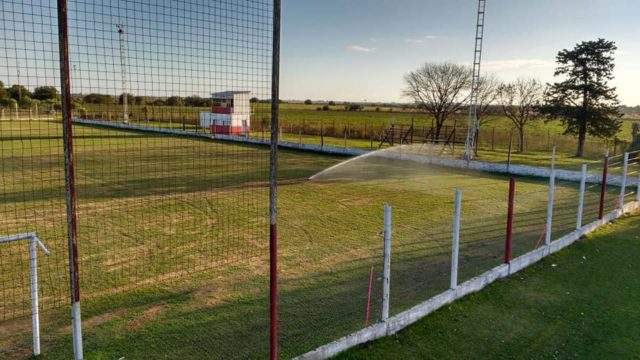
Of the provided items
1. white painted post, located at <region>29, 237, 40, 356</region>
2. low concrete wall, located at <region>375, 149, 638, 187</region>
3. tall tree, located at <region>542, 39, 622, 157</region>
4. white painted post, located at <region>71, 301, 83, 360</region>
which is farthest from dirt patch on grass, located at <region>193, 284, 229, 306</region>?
tall tree, located at <region>542, 39, 622, 157</region>

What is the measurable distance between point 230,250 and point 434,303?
3.32 m

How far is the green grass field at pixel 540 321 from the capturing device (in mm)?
4047

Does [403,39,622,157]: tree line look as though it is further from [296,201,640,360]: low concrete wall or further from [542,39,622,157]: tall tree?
[296,201,640,360]: low concrete wall

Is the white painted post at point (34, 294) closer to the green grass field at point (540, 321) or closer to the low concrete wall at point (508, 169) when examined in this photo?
the green grass field at point (540, 321)

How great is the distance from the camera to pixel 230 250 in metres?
6.89

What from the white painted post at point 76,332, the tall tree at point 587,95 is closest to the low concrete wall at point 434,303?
the white painted post at point 76,332

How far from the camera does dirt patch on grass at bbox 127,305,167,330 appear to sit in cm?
439

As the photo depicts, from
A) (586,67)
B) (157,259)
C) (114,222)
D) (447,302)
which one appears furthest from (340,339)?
(586,67)

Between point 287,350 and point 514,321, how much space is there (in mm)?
2365

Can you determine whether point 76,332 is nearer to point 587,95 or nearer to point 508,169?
point 508,169

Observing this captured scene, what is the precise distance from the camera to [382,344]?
13.4ft

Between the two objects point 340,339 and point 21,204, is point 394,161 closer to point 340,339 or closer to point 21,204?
point 21,204

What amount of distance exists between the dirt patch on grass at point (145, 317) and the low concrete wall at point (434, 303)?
68.9 inches

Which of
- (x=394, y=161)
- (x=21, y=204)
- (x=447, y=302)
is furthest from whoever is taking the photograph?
(x=394, y=161)
